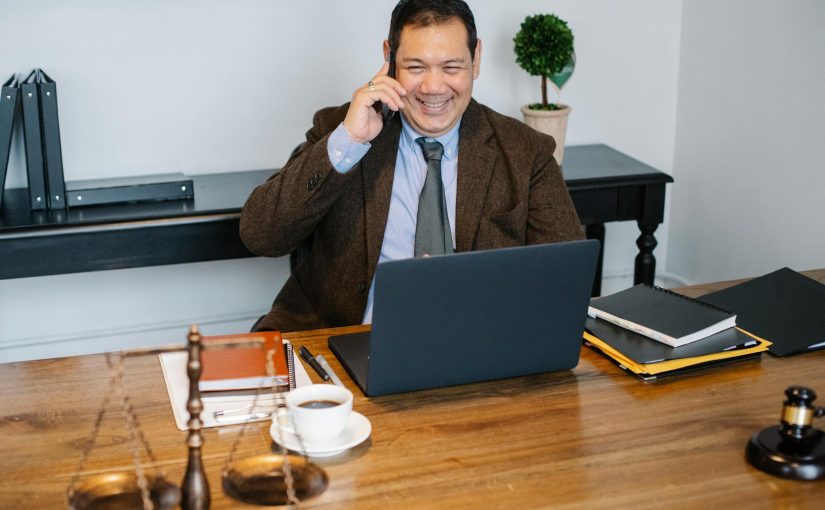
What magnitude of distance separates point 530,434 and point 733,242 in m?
2.03

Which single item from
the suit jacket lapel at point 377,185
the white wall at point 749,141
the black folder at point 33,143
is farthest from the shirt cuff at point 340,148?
the white wall at point 749,141

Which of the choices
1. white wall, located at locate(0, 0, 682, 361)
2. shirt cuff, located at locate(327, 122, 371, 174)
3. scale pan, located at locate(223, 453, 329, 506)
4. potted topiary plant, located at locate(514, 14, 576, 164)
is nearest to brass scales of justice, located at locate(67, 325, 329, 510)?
scale pan, located at locate(223, 453, 329, 506)

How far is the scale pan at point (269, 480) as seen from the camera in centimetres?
122

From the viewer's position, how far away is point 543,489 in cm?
126

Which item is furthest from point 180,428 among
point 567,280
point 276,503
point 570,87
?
point 570,87

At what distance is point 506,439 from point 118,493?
1.71 feet

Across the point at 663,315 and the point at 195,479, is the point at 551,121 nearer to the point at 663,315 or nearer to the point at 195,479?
the point at 663,315

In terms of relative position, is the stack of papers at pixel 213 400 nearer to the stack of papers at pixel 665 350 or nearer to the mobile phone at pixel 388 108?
the stack of papers at pixel 665 350

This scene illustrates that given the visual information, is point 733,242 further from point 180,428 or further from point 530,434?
point 180,428

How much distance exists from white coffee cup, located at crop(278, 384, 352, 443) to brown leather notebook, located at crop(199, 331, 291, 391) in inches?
5.6

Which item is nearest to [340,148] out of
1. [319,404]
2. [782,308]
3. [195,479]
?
[319,404]

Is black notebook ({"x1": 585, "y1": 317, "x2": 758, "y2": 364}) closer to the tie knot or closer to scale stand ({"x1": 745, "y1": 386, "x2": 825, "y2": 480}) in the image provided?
scale stand ({"x1": 745, "y1": 386, "x2": 825, "y2": 480})

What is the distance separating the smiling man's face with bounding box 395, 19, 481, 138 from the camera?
83.7 inches

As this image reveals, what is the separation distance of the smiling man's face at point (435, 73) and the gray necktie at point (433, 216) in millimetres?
73
